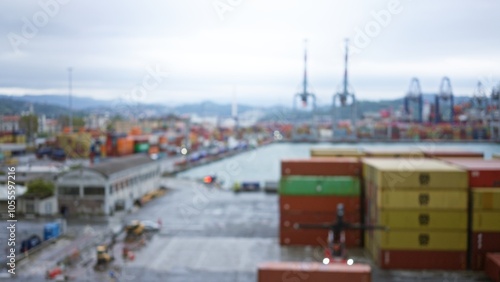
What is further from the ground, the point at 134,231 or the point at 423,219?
the point at 423,219

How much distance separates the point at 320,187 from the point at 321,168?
0.50m

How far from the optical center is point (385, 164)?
840 cm

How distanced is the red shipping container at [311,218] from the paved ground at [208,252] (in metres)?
0.45

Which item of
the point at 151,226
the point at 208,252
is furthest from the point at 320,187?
the point at 151,226

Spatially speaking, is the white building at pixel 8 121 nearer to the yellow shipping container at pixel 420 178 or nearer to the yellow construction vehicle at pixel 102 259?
the yellow construction vehicle at pixel 102 259

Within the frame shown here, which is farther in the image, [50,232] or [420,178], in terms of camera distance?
[50,232]

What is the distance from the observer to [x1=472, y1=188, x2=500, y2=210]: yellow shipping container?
24.2 feet

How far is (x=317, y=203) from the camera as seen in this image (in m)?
9.01

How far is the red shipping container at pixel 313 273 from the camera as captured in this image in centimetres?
478

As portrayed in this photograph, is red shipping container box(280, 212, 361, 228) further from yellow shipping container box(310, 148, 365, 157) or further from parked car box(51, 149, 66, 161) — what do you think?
parked car box(51, 149, 66, 161)

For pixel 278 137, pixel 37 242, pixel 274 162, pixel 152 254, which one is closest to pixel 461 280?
pixel 152 254

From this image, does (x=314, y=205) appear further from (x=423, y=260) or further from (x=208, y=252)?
(x=423, y=260)

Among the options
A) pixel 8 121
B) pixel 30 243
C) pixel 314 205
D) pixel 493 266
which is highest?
pixel 8 121

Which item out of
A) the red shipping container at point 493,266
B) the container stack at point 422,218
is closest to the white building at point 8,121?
the container stack at point 422,218
